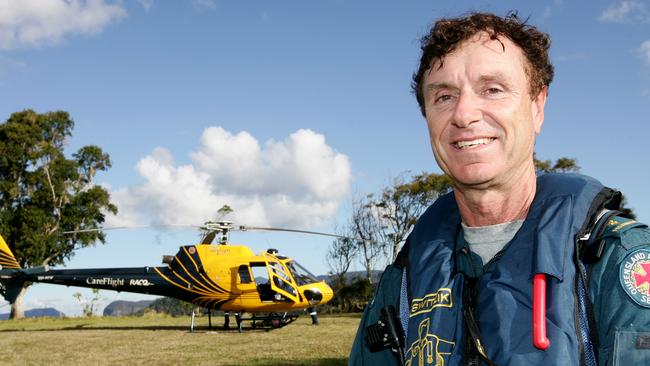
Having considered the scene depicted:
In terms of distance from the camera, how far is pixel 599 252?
1.61 metres

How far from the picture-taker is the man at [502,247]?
5.24 feet

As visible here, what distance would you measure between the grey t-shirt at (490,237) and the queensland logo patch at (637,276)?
48 cm

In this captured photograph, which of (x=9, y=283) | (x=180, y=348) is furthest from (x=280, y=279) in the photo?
(x=9, y=283)

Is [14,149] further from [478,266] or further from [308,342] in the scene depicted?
[478,266]

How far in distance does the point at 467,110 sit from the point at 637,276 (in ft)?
2.50

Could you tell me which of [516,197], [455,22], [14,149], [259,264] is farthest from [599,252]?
[14,149]

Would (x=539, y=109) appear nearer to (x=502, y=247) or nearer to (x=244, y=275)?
(x=502, y=247)

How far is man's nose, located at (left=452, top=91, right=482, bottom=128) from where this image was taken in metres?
2.02

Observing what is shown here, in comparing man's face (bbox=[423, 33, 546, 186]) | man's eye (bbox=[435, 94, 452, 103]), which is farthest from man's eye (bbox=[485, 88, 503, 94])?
man's eye (bbox=[435, 94, 452, 103])

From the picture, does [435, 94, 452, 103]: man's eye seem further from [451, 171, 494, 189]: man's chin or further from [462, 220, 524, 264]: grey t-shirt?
[462, 220, 524, 264]: grey t-shirt

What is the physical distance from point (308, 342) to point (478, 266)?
1349cm

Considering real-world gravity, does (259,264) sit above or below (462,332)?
above

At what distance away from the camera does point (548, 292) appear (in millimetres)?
1663

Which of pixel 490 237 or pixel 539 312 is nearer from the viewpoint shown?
pixel 539 312
